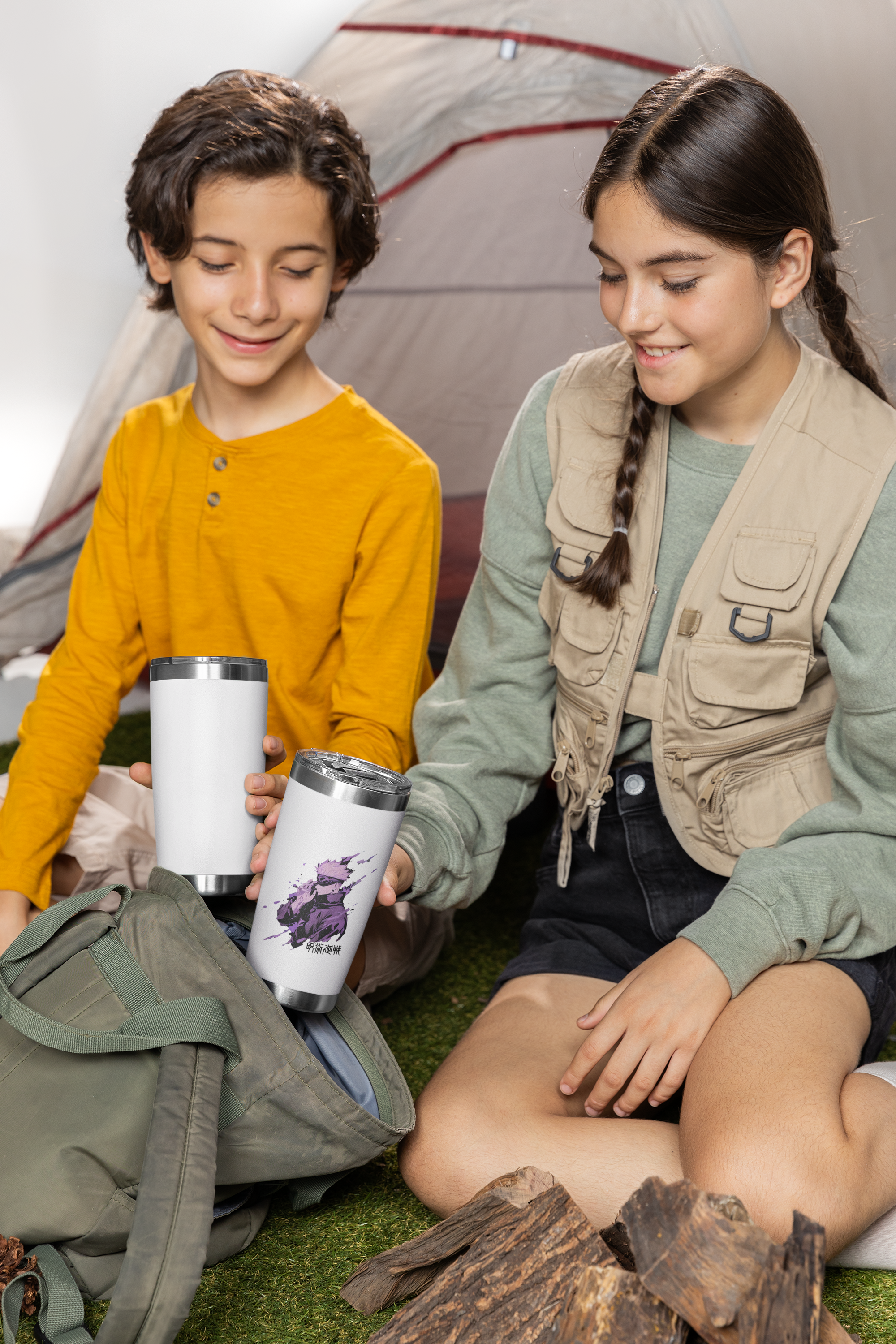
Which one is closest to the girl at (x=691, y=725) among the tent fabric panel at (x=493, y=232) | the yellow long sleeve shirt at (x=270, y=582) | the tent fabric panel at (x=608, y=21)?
the yellow long sleeve shirt at (x=270, y=582)

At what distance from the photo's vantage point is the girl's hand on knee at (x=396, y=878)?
1.01m

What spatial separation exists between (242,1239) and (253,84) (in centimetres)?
118

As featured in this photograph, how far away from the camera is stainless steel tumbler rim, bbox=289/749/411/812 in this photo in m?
0.88

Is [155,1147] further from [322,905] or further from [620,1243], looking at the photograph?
[620,1243]

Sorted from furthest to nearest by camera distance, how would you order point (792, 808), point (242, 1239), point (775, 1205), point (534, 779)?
point (534, 779) → point (792, 808) → point (242, 1239) → point (775, 1205)

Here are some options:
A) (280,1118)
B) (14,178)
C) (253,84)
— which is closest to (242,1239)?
(280,1118)

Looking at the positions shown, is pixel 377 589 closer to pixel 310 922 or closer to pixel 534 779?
pixel 534 779

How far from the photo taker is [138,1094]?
0.92 meters

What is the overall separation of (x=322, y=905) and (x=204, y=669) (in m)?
0.21


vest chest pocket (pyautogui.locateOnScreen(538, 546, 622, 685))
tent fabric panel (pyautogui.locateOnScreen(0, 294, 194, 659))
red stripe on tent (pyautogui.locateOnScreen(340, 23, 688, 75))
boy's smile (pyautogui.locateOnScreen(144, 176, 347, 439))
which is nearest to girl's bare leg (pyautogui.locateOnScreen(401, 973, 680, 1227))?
vest chest pocket (pyautogui.locateOnScreen(538, 546, 622, 685))

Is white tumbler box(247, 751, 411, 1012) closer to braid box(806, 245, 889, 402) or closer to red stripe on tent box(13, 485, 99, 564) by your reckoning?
braid box(806, 245, 889, 402)

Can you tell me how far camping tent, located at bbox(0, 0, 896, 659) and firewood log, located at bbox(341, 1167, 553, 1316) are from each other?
1286mm

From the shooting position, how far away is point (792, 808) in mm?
1137

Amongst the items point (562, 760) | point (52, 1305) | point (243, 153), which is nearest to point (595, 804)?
point (562, 760)
